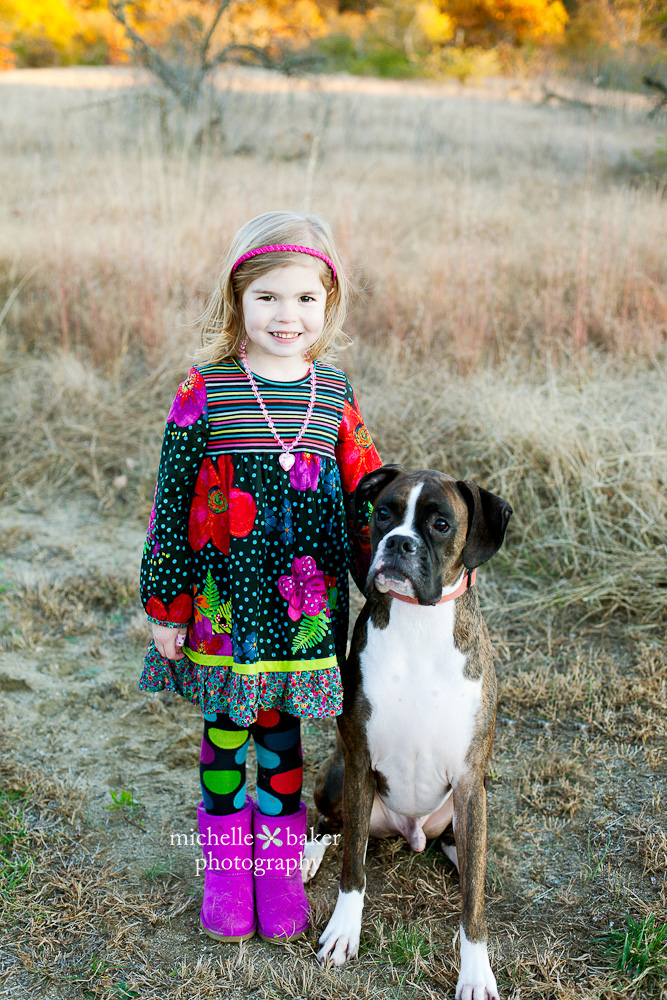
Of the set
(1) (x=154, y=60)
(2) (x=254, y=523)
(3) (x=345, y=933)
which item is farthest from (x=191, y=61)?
(3) (x=345, y=933)

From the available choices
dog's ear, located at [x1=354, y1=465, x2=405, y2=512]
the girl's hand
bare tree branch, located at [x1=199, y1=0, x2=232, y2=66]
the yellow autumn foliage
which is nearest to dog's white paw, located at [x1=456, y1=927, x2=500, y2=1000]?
the girl's hand

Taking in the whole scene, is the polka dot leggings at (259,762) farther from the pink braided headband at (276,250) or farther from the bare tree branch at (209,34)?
the bare tree branch at (209,34)

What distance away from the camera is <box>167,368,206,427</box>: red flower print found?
213 cm

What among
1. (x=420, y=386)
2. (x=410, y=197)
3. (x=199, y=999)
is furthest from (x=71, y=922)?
(x=410, y=197)

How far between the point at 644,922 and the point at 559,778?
Result: 0.72 m

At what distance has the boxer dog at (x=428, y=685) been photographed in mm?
2061

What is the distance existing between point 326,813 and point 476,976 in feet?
2.06

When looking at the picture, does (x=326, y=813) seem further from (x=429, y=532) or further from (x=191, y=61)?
(x=191, y=61)

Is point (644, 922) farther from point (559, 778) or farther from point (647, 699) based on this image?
point (647, 699)

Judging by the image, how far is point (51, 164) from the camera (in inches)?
372

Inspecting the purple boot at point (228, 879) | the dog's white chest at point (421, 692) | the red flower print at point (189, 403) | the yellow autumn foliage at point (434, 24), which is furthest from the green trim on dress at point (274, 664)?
the yellow autumn foliage at point (434, 24)

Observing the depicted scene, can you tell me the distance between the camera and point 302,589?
7.18 feet

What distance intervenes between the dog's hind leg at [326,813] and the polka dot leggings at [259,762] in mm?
124

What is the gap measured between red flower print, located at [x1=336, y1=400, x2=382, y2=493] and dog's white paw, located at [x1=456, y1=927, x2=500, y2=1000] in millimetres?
1230
